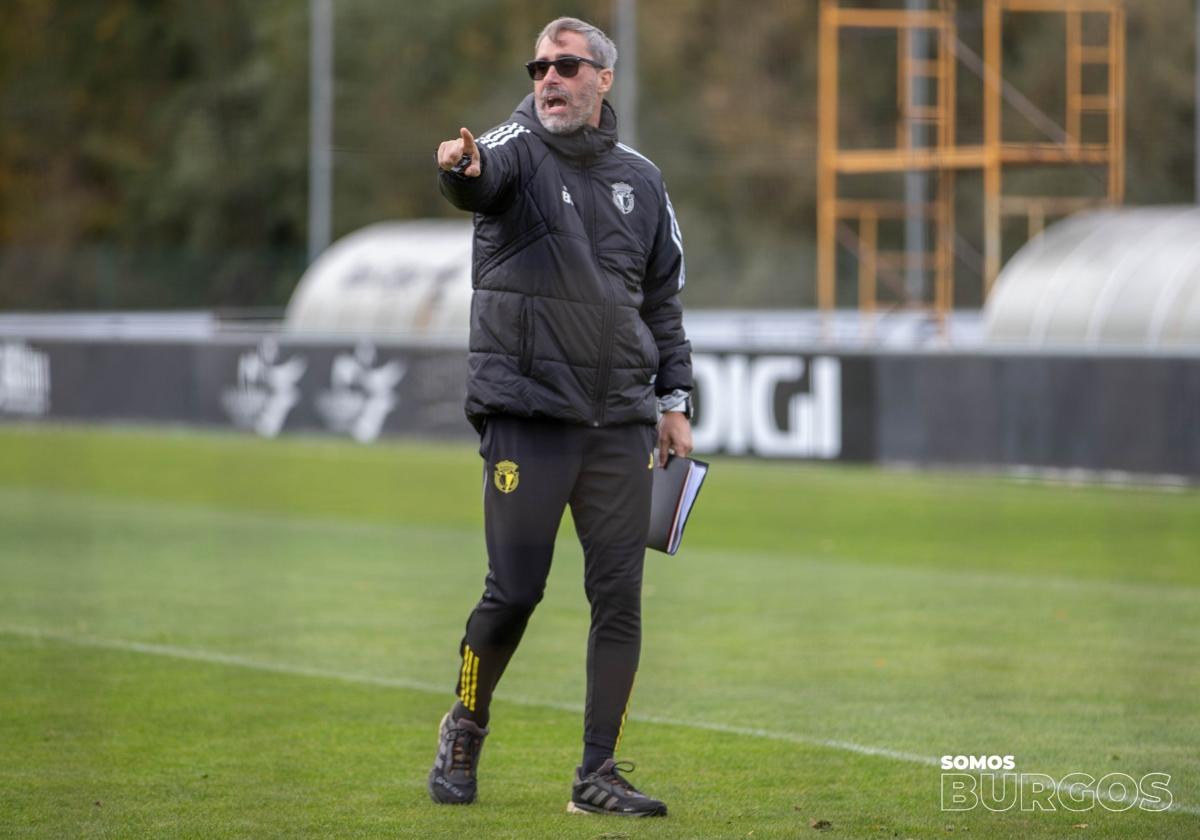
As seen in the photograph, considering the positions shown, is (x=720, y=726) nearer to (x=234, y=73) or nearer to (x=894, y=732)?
(x=894, y=732)

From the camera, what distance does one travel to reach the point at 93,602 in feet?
37.7

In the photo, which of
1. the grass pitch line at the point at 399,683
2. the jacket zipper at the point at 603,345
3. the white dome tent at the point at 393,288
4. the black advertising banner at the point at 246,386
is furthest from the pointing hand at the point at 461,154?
the white dome tent at the point at 393,288

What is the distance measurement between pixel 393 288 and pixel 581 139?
24.3 m

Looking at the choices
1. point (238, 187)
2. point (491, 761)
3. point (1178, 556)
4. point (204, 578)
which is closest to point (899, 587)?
point (1178, 556)

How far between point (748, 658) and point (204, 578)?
426 centimetres

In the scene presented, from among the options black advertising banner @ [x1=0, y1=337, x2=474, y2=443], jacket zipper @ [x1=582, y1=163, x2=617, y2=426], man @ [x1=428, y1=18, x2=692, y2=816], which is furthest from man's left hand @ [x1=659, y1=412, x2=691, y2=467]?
black advertising banner @ [x1=0, y1=337, x2=474, y2=443]

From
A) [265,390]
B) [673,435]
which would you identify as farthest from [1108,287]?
[673,435]

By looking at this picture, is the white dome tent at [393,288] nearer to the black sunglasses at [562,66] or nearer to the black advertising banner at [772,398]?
the black advertising banner at [772,398]

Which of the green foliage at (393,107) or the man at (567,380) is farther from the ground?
the green foliage at (393,107)

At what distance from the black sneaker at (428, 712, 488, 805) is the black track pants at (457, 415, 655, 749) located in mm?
115

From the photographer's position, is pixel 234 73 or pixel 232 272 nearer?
pixel 232 272

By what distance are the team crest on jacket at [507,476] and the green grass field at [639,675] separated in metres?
0.92

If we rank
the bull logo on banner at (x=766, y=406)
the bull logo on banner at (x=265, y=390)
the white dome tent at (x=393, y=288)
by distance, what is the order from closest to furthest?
the bull logo on banner at (x=766, y=406), the bull logo on banner at (x=265, y=390), the white dome tent at (x=393, y=288)

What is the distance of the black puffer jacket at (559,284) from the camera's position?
6.19 metres
